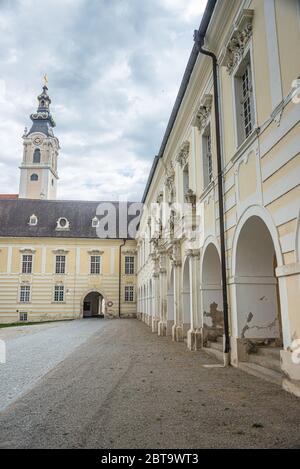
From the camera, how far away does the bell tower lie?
206 feet

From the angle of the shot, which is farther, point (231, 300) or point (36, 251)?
point (36, 251)

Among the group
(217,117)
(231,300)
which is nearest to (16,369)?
(231,300)

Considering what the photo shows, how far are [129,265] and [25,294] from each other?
1058 centimetres

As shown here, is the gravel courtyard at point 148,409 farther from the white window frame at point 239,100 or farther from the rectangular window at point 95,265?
the rectangular window at point 95,265

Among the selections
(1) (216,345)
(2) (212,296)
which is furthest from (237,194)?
(1) (216,345)

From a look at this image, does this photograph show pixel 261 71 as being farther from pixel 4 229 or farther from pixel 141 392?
pixel 4 229

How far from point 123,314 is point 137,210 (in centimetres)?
1249

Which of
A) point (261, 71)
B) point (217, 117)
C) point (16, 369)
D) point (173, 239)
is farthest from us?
point (173, 239)

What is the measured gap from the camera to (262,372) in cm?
732

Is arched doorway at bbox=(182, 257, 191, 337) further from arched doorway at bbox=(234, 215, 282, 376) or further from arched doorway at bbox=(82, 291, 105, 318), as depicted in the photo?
arched doorway at bbox=(82, 291, 105, 318)

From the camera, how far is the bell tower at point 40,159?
206 ft

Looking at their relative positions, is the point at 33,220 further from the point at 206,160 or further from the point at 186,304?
the point at 206,160

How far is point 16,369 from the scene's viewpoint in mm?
9156

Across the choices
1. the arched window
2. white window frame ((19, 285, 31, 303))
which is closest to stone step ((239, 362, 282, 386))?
white window frame ((19, 285, 31, 303))
